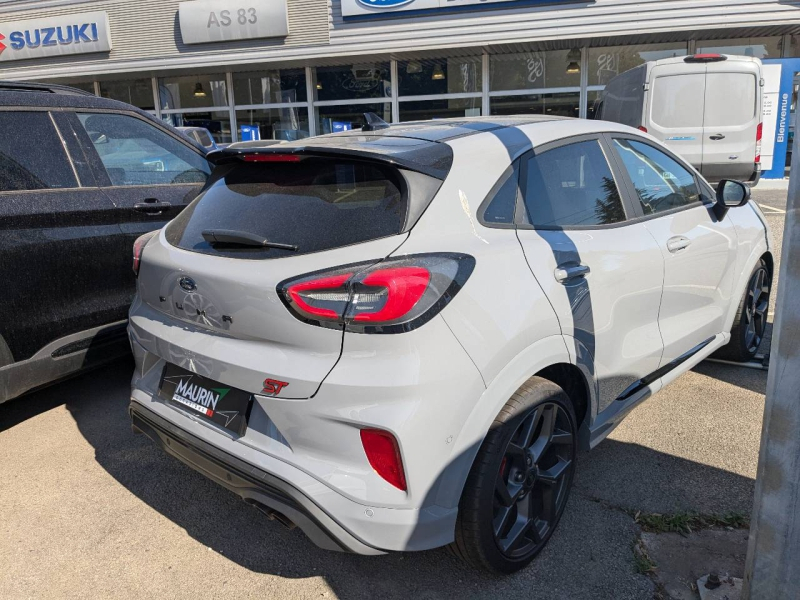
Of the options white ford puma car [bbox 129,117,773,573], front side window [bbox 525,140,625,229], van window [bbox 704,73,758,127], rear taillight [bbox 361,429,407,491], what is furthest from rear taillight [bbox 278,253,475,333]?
van window [bbox 704,73,758,127]

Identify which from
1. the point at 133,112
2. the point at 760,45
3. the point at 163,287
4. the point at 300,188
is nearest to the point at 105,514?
the point at 163,287

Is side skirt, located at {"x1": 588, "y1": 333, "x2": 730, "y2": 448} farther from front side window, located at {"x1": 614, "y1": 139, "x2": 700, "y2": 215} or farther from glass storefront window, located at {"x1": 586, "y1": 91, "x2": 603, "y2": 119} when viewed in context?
glass storefront window, located at {"x1": 586, "y1": 91, "x2": 603, "y2": 119}

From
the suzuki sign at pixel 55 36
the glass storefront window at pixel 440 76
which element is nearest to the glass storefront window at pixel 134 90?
the suzuki sign at pixel 55 36

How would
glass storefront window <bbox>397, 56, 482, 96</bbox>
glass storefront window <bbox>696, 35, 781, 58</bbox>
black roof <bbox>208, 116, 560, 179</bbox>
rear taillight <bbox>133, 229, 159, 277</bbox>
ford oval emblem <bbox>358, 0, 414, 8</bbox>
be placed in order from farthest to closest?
glass storefront window <bbox>397, 56, 482, 96</bbox> < glass storefront window <bbox>696, 35, 781, 58</bbox> < ford oval emblem <bbox>358, 0, 414, 8</bbox> < rear taillight <bbox>133, 229, 159, 277</bbox> < black roof <bbox>208, 116, 560, 179</bbox>

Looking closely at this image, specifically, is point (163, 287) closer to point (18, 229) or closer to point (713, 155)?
point (18, 229)

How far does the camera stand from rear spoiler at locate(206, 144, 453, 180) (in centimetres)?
224

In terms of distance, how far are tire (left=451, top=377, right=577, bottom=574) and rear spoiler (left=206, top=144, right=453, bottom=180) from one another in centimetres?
87

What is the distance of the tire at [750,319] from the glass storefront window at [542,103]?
12.6 meters

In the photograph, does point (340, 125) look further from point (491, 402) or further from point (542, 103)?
point (491, 402)

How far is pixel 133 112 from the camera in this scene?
4145 millimetres

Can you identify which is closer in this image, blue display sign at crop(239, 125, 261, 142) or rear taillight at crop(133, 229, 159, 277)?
rear taillight at crop(133, 229, 159, 277)

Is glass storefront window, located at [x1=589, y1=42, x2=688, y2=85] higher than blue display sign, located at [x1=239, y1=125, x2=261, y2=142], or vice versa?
glass storefront window, located at [x1=589, y1=42, x2=688, y2=85]

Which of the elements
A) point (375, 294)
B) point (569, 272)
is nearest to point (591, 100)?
point (569, 272)

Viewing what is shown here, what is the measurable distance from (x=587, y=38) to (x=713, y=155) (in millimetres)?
5154
